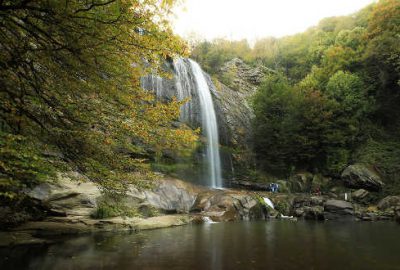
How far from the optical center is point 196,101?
3066cm

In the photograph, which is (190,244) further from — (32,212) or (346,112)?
(346,112)

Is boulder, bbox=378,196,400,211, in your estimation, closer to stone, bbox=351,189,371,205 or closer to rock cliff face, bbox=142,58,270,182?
stone, bbox=351,189,371,205

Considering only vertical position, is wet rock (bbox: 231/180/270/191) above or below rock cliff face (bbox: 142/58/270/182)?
below

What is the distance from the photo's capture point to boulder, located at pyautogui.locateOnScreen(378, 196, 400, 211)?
73.2 ft

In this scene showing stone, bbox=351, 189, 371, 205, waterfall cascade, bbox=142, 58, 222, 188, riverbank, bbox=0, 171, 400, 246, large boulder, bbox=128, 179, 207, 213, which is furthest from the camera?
waterfall cascade, bbox=142, 58, 222, 188

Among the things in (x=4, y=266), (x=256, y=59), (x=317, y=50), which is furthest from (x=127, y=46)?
(x=256, y=59)

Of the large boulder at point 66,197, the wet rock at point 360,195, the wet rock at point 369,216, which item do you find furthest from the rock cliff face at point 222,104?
the large boulder at point 66,197

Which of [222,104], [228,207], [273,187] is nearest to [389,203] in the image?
[273,187]

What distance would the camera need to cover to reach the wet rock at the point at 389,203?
878 inches

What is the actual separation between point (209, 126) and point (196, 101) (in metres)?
2.68

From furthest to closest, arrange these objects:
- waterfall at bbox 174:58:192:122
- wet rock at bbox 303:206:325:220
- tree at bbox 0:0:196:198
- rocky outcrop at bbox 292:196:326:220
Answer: waterfall at bbox 174:58:192:122 < rocky outcrop at bbox 292:196:326:220 < wet rock at bbox 303:206:325:220 < tree at bbox 0:0:196:198

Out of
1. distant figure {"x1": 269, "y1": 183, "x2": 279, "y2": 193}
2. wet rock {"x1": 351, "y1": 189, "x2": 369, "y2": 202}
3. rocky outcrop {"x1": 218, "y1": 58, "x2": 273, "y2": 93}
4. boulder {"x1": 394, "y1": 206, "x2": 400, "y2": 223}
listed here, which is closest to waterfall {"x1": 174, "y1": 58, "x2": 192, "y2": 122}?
distant figure {"x1": 269, "y1": 183, "x2": 279, "y2": 193}

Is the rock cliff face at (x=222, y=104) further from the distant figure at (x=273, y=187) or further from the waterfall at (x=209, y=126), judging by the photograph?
the distant figure at (x=273, y=187)

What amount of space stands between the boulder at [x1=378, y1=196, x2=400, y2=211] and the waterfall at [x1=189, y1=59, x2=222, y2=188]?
488 inches
